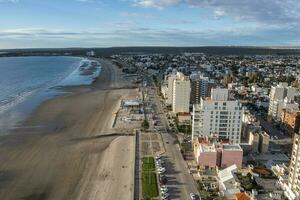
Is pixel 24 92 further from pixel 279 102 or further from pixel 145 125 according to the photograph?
pixel 279 102

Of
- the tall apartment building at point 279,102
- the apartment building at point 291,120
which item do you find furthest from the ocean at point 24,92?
the tall apartment building at point 279,102

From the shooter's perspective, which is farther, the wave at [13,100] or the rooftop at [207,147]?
the wave at [13,100]

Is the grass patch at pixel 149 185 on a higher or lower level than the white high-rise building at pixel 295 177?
lower

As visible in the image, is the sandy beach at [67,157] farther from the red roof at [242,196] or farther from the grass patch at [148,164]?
the red roof at [242,196]

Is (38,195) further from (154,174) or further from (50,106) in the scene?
(50,106)

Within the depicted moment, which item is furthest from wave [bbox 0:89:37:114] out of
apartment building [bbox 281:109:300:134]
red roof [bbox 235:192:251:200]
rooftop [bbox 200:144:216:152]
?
apartment building [bbox 281:109:300:134]

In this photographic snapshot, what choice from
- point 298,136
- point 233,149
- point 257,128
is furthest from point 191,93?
point 298,136

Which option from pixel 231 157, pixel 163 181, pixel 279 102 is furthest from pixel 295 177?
pixel 279 102
